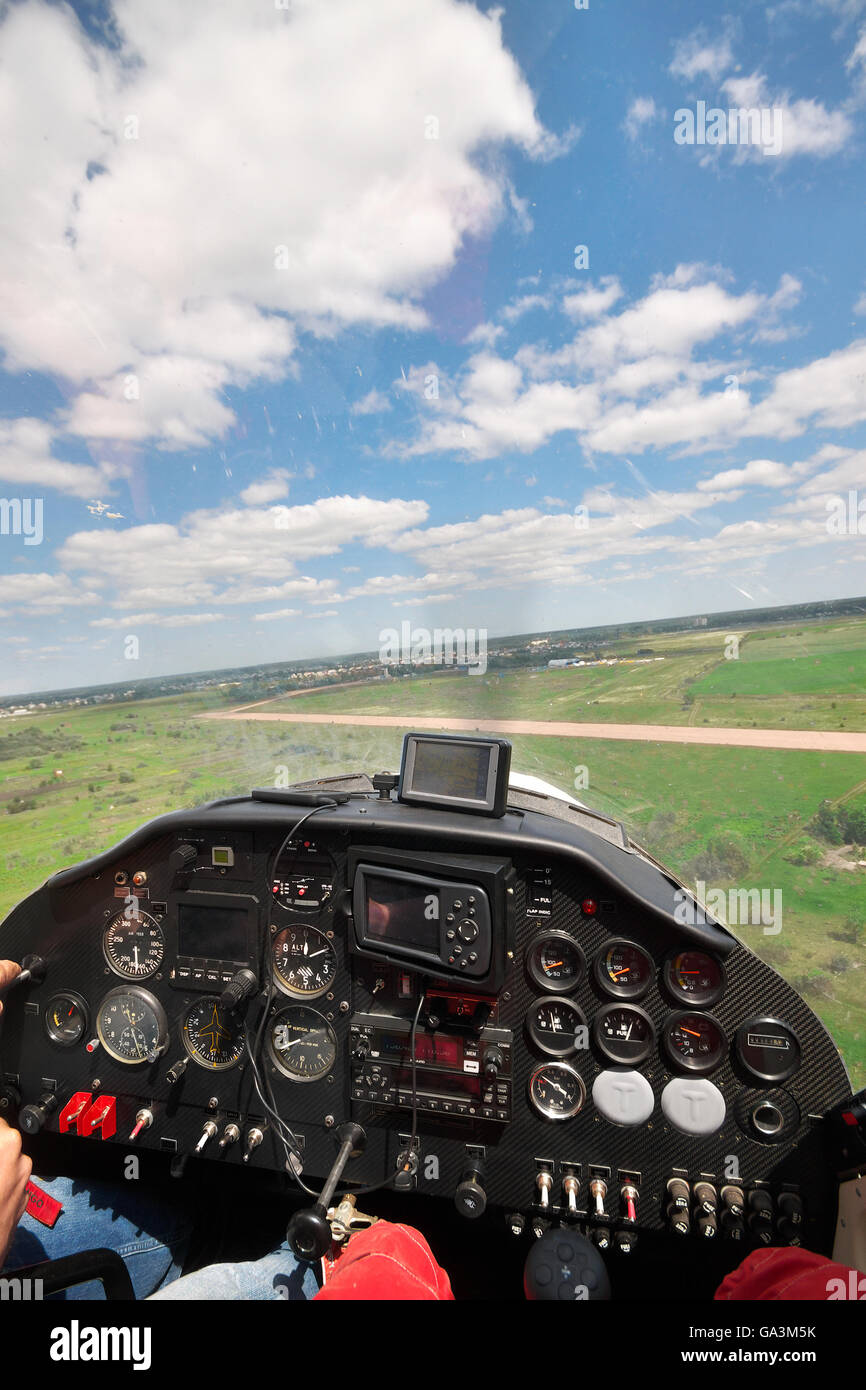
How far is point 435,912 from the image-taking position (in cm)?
205

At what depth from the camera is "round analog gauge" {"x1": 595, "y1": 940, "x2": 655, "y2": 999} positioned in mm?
2100

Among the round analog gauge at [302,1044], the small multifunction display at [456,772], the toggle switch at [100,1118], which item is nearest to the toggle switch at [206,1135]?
the round analog gauge at [302,1044]

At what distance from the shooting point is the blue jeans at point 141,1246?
201 cm

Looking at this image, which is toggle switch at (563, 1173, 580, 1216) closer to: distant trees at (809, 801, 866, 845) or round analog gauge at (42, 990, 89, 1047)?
round analog gauge at (42, 990, 89, 1047)

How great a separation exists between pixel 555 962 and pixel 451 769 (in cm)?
82

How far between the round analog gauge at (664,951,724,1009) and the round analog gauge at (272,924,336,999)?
129cm

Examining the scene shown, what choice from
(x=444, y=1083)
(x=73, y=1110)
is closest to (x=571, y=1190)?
(x=444, y=1083)

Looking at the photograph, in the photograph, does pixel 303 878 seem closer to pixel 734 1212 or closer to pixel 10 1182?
pixel 10 1182

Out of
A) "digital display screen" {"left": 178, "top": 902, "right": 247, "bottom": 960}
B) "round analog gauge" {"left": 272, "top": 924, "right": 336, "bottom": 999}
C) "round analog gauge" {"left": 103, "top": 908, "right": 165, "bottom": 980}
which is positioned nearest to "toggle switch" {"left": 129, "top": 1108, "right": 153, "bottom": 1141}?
"round analog gauge" {"left": 103, "top": 908, "right": 165, "bottom": 980}

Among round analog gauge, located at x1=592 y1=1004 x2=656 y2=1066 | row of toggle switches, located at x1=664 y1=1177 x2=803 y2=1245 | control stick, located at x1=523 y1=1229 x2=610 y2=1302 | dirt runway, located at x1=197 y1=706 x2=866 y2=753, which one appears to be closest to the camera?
control stick, located at x1=523 y1=1229 x2=610 y2=1302
